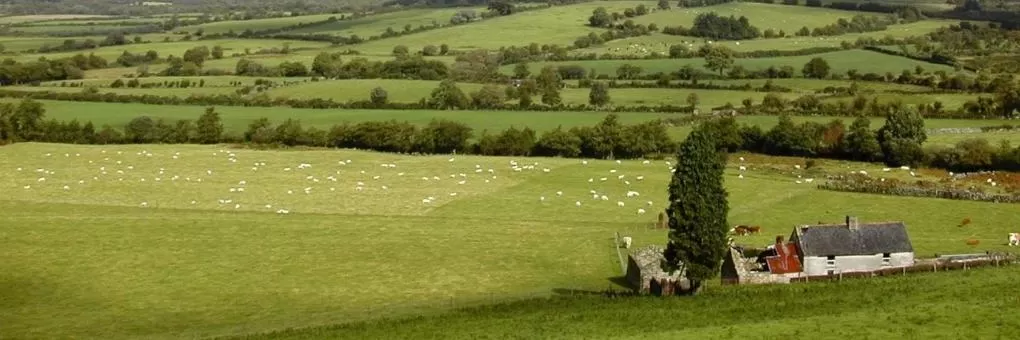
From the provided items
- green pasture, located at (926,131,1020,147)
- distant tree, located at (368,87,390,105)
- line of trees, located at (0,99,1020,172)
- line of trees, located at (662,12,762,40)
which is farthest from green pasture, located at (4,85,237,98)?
line of trees, located at (662,12,762,40)

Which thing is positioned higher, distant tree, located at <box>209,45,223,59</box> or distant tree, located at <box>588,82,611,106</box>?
distant tree, located at <box>209,45,223,59</box>

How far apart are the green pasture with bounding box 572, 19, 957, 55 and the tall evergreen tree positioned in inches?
4445

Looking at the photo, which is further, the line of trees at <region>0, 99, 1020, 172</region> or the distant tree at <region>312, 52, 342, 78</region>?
the distant tree at <region>312, 52, 342, 78</region>

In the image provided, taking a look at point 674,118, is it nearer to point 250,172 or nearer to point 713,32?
point 250,172

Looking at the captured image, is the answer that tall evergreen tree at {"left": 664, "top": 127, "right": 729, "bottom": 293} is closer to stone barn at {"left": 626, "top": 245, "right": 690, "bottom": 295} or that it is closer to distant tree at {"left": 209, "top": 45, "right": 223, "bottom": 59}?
stone barn at {"left": 626, "top": 245, "right": 690, "bottom": 295}

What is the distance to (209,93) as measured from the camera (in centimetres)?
12694

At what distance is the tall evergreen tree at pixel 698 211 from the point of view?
45.8m

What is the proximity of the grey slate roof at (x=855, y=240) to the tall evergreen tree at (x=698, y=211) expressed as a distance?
5910mm

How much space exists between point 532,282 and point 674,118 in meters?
57.7

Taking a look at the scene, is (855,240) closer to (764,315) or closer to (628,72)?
(764,315)

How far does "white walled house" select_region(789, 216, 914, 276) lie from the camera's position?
49656 millimetres

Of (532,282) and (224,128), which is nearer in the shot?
(532,282)

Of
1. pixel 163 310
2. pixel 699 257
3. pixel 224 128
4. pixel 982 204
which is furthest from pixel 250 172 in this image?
pixel 982 204

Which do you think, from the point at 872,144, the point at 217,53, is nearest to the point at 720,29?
the point at 217,53
